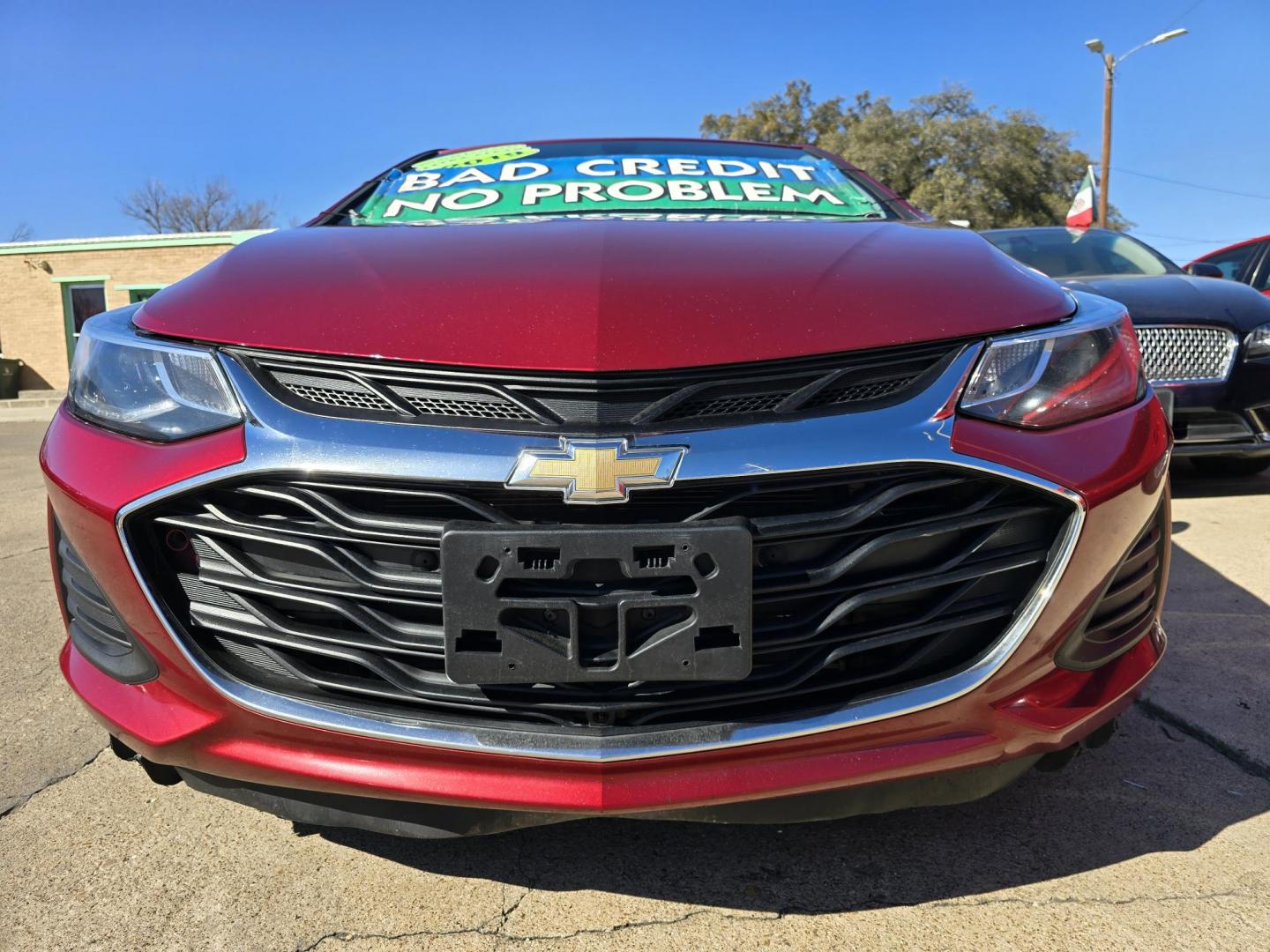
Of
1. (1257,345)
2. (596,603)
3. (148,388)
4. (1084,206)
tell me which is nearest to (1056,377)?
(596,603)

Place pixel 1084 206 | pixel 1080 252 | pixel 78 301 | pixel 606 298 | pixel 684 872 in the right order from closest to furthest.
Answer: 1. pixel 606 298
2. pixel 684 872
3. pixel 1080 252
4. pixel 1084 206
5. pixel 78 301

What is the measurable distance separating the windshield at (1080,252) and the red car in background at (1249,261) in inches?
112

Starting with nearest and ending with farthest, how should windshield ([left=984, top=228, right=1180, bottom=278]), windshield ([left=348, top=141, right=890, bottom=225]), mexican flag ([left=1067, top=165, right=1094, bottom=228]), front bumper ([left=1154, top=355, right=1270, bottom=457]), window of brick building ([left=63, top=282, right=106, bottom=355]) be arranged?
windshield ([left=348, top=141, right=890, bottom=225]) < front bumper ([left=1154, top=355, right=1270, bottom=457]) < windshield ([left=984, top=228, right=1180, bottom=278]) < mexican flag ([left=1067, top=165, right=1094, bottom=228]) < window of brick building ([left=63, top=282, right=106, bottom=355])

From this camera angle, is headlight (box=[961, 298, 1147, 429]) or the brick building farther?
the brick building

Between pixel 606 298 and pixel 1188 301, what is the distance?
13.5 feet

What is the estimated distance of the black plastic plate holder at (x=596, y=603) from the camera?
Result: 1226 mm

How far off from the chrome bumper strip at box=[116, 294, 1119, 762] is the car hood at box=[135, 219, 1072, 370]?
0.12 meters

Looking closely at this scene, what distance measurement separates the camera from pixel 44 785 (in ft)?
6.16

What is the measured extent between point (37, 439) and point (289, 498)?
10.5 m

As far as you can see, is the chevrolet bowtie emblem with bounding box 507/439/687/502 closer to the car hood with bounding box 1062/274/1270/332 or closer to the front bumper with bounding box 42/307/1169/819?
the front bumper with bounding box 42/307/1169/819

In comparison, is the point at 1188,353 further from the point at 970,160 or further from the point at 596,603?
the point at 970,160

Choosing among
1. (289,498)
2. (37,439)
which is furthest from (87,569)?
(37,439)

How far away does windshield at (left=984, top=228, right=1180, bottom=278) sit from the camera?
17.3ft

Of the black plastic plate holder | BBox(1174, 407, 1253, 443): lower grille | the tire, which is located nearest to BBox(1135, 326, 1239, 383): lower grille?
BBox(1174, 407, 1253, 443): lower grille
